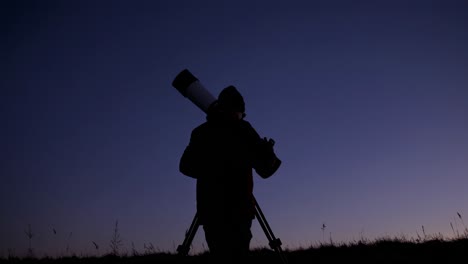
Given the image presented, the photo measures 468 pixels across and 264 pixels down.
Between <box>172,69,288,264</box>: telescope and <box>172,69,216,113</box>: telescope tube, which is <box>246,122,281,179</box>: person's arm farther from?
<box>172,69,216,113</box>: telescope tube

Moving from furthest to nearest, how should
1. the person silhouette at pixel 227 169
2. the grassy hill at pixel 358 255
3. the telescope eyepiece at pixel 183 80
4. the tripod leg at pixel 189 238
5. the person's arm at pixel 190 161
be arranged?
the grassy hill at pixel 358 255 → the telescope eyepiece at pixel 183 80 → the tripod leg at pixel 189 238 → the person's arm at pixel 190 161 → the person silhouette at pixel 227 169

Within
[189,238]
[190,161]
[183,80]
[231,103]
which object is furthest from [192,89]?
[189,238]

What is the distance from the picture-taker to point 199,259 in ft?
22.7

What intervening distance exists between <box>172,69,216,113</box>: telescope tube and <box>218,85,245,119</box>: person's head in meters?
0.24

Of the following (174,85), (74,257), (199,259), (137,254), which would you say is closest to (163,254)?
(137,254)

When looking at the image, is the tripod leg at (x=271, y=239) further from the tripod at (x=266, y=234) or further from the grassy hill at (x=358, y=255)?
the grassy hill at (x=358, y=255)

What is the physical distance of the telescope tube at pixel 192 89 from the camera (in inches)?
144

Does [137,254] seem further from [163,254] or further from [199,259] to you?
[199,259]

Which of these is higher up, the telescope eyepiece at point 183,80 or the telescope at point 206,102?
the telescope eyepiece at point 183,80

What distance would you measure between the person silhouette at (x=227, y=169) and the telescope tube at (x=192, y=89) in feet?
0.64

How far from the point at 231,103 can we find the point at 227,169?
0.63 m

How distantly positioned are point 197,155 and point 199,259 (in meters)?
4.24

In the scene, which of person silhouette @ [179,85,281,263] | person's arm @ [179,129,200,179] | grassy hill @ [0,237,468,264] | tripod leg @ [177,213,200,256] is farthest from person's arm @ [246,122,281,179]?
grassy hill @ [0,237,468,264]

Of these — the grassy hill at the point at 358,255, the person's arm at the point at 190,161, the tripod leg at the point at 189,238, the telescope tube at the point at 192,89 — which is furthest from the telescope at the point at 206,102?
the grassy hill at the point at 358,255
